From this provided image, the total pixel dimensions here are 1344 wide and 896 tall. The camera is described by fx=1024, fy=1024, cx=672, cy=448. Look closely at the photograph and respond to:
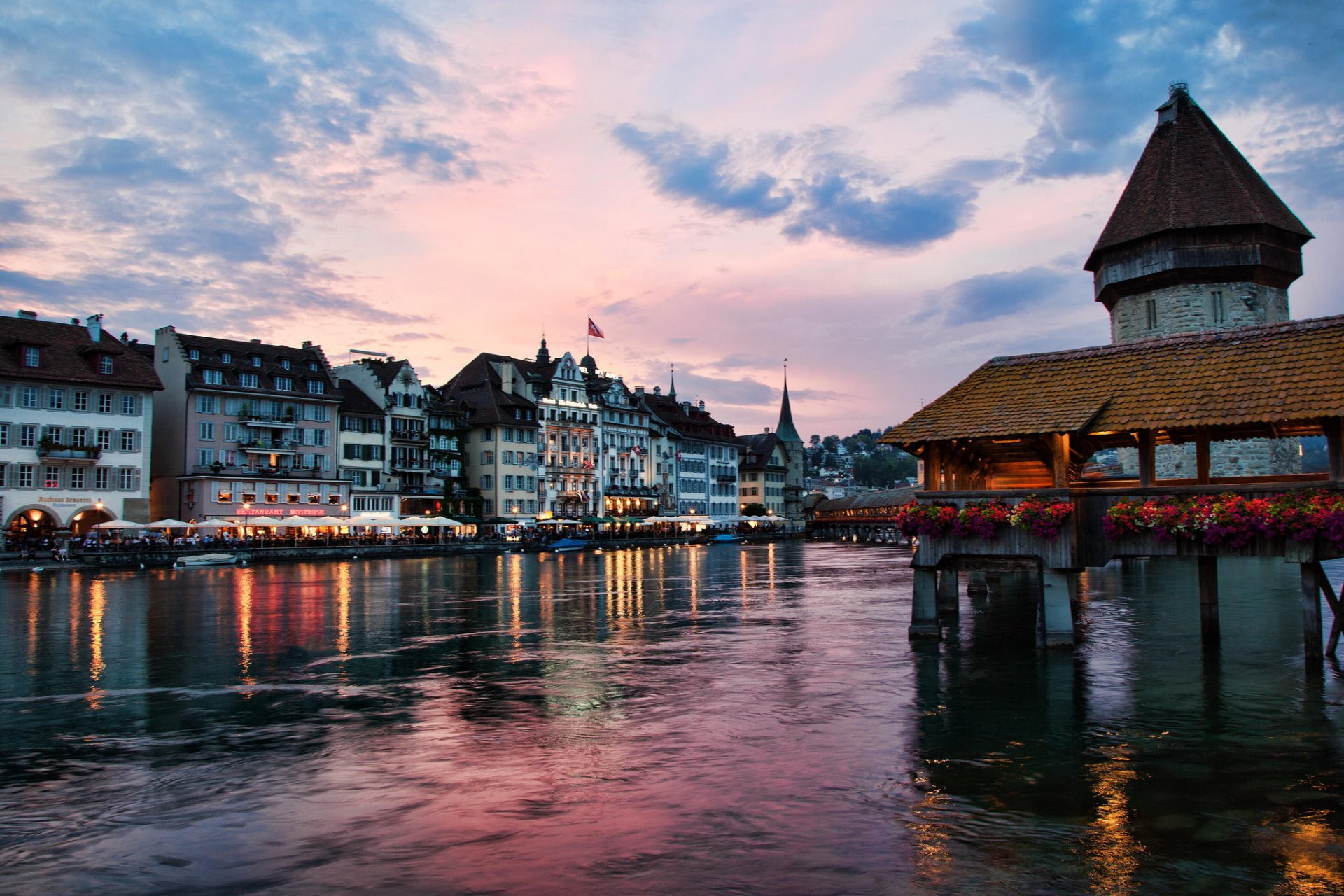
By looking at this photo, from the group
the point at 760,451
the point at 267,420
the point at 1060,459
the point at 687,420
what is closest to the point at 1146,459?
the point at 1060,459

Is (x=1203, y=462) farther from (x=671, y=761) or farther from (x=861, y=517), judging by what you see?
(x=861, y=517)

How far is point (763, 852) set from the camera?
1025 centimetres

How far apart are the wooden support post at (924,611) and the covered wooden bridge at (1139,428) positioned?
3.6 inches

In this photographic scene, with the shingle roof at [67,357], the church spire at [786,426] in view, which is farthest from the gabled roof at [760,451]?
the shingle roof at [67,357]

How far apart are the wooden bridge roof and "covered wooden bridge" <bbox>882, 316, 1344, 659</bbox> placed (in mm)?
28

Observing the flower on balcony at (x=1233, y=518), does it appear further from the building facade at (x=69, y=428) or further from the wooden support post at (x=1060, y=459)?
the building facade at (x=69, y=428)

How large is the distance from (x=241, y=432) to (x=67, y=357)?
14274mm

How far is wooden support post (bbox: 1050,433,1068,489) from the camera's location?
65.7ft

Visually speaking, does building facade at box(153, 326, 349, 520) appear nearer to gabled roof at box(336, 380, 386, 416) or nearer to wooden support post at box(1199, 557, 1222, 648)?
gabled roof at box(336, 380, 386, 416)

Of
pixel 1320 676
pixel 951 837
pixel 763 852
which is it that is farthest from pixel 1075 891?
pixel 1320 676

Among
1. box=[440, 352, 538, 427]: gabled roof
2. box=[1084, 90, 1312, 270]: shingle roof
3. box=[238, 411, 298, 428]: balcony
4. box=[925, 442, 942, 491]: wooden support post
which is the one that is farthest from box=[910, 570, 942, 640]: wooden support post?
box=[440, 352, 538, 427]: gabled roof

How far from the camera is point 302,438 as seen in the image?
86.5 metres

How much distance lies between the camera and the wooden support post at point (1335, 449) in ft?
58.1

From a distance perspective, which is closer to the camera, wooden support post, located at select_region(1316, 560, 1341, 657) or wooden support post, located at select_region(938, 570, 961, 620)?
wooden support post, located at select_region(1316, 560, 1341, 657)
